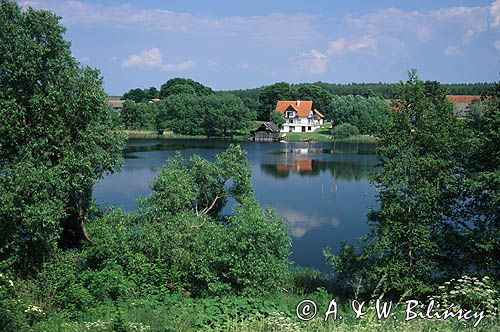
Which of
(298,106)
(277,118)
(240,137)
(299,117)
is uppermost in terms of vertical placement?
(298,106)

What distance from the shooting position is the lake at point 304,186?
2306 cm

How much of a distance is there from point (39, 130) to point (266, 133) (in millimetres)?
63590

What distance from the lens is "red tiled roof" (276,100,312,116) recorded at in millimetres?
84875

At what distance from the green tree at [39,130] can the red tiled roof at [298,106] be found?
72764 mm

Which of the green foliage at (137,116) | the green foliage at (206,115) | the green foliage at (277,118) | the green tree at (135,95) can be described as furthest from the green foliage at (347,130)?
the green tree at (135,95)

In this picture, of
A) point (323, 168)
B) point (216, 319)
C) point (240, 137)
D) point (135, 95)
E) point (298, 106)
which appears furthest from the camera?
point (135, 95)

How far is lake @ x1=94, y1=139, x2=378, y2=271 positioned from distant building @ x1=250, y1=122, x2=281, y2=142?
1096 centimetres

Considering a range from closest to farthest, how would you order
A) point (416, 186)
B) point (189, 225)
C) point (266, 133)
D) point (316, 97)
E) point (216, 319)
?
point (216, 319) → point (416, 186) → point (189, 225) → point (266, 133) → point (316, 97)

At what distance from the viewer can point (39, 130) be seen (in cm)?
1253

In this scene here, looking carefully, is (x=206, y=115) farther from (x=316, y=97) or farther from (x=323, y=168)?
(x=323, y=168)

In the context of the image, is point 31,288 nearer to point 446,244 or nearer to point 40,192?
point 40,192

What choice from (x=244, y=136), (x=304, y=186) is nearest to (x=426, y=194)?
(x=304, y=186)

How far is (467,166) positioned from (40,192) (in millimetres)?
10592
